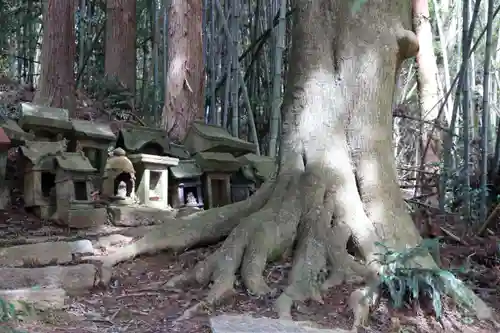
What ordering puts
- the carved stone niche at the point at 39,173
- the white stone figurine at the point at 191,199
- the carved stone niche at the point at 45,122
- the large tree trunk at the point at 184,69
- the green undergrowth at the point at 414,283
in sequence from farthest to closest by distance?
1. the large tree trunk at the point at 184,69
2. the white stone figurine at the point at 191,199
3. the carved stone niche at the point at 45,122
4. the carved stone niche at the point at 39,173
5. the green undergrowth at the point at 414,283

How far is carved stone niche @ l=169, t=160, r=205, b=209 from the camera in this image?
189 inches

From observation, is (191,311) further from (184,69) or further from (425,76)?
(425,76)

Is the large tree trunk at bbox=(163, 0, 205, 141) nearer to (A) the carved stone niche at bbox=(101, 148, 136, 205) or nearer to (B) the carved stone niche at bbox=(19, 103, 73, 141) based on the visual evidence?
(A) the carved stone niche at bbox=(101, 148, 136, 205)

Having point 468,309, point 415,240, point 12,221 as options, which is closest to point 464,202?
point 415,240

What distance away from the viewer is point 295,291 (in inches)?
106

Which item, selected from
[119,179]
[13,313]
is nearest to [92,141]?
[119,179]

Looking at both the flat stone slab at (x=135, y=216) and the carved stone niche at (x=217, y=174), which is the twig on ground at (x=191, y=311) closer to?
the flat stone slab at (x=135, y=216)

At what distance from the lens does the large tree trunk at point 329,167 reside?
3.02 meters

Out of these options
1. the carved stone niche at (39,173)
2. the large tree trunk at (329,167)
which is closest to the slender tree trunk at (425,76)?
the large tree trunk at (329,167)

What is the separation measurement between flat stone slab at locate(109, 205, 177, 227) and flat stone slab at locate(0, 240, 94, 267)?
3.48 feet

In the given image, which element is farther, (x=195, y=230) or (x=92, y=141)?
(x=92, y=141)

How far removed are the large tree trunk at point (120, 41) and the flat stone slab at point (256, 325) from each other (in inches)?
253

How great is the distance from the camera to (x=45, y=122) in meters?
4.39

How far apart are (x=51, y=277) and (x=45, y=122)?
85.1 inches
